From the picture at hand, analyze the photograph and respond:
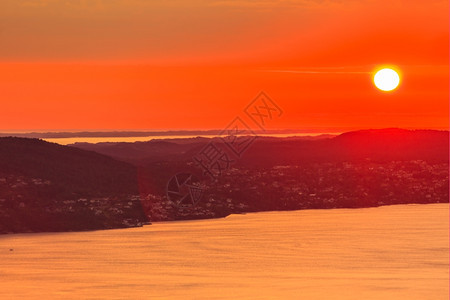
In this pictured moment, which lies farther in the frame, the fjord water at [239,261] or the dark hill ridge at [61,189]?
the dark hill ridge at [61,189]

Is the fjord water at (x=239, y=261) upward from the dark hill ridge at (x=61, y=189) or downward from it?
downward

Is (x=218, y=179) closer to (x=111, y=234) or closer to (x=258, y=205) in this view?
(x=258, y=205)

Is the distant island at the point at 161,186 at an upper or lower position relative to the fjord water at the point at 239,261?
upper

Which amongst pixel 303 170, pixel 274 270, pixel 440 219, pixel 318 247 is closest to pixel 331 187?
pixel 303 170

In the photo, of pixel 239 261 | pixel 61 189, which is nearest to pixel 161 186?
pixel 61 189

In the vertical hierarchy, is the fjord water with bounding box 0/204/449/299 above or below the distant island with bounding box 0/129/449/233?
below

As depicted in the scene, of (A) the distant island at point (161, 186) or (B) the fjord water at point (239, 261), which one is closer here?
(B) the fjord water at point (239, 261)
